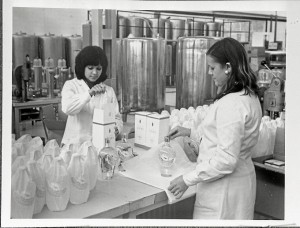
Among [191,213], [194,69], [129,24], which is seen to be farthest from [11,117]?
[129,24]

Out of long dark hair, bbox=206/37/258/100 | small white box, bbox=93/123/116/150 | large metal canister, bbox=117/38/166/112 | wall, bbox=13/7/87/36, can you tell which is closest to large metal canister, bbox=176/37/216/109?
large metal canister, bbox=117/38/166/112

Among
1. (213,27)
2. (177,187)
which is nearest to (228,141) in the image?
(177,187)

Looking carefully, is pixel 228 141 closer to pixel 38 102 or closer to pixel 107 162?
pixel 107 162

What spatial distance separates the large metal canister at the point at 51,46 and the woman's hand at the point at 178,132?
1252 mm

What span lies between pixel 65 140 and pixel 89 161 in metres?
0.33

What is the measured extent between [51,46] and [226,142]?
2038 millimetres

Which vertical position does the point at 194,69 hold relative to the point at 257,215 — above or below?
above

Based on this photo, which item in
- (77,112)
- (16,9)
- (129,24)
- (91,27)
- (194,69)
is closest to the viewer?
(16,9)

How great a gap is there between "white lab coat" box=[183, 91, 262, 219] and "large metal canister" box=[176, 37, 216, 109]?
560 millimetres

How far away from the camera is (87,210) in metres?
1.55

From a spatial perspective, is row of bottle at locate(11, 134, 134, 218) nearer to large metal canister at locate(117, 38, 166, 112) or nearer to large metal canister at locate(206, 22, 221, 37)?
large metal canister at locate(117, 38, 166, 112)

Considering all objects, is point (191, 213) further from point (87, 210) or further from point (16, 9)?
point (16, 9)

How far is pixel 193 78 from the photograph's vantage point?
2.55 metres

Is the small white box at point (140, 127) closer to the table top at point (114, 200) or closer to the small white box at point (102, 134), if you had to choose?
the small white box at point (102, 134)
